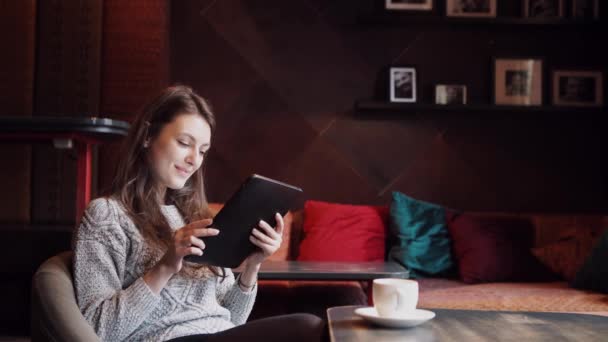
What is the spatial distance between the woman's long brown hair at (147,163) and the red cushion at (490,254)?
188cm

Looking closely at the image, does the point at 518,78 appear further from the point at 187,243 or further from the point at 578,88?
the point at 187,243

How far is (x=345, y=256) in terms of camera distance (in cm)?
324

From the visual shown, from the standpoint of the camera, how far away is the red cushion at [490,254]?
10.3ft

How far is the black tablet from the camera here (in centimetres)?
136

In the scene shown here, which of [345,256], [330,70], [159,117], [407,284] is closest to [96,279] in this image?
[159,117]

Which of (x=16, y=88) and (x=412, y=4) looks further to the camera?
(x=412, y=4)

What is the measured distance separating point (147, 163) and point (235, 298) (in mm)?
397

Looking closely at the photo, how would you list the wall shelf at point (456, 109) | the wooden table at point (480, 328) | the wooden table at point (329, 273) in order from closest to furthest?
1. the wooden table at point (480, 328)
2. the wooden table at point (329, 273)
3. the wall shelf at point (456, 109)

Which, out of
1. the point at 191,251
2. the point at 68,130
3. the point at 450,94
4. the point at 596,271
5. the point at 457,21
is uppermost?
the point at 457,21

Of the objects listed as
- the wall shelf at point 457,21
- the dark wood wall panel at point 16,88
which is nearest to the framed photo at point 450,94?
the wall shelf at point 457,21

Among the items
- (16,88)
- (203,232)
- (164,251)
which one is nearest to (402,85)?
(16,88)

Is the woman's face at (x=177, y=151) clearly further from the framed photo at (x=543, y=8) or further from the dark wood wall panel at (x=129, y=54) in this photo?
the framed photo at (x=543, y=8)

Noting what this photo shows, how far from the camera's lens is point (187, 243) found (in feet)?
→ 4.37

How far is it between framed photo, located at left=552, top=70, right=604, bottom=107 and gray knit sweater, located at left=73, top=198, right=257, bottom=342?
2.73 metres
